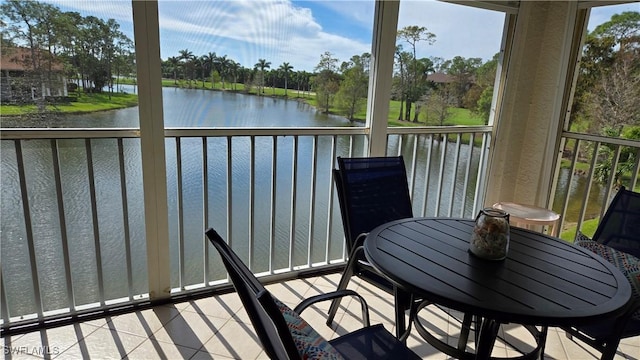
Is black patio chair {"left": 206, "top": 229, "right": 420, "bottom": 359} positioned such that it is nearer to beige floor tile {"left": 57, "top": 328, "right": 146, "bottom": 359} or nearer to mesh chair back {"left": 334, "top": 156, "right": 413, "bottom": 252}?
mesh chair back {"left": 334, "top": 156, "right": 413, "bottom": 252}

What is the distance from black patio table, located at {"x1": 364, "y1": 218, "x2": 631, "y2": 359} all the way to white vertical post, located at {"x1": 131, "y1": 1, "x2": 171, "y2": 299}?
141 centimetres

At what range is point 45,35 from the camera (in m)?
2.00

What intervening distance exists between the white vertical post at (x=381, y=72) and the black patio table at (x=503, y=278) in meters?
1.27

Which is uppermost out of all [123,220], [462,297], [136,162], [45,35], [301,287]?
[45,35]

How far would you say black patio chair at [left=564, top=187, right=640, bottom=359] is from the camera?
1717mm

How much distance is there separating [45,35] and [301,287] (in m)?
2.21

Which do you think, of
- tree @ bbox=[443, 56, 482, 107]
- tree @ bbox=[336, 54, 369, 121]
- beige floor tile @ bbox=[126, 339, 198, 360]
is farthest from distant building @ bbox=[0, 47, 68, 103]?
tree @ bbox=[443, 56, 482, 107]

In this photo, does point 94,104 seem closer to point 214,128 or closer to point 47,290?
Answer: point 214,128

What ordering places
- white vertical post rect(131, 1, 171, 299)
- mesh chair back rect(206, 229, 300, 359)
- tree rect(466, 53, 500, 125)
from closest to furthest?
1. mesh chair back rect(206, 229, 300, 359)
2. white vertical post rect(131, 1, 171, 299)
3. tree rect(466, 53, 500, 125)

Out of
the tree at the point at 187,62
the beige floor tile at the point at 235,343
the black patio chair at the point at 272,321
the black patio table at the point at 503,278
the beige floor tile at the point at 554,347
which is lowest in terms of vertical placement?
the beige floor tile at the point at 235,343

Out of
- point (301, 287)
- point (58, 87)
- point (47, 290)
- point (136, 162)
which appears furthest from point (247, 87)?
point (47, 290)

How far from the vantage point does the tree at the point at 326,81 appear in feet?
9.07

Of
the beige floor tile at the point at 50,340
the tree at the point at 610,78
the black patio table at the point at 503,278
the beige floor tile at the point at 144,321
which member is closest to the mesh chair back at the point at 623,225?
the black patio table at the point at 503,278

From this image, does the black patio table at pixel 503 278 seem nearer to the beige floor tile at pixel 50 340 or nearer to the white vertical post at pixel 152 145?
the white vertical post at pixel 152 145
